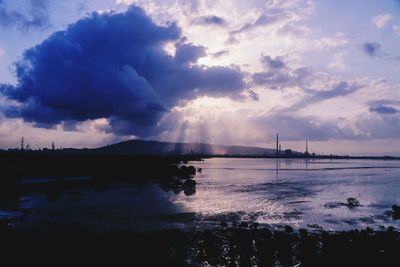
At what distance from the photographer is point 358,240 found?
71.9 feet

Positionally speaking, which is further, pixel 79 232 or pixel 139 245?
pixel 79 232

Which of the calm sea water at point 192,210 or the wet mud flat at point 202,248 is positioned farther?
the calm sea water at point 192,210

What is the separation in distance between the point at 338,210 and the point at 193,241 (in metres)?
20.7

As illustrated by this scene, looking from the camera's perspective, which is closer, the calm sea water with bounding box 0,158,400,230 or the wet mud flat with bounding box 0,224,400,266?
the wet mud flat with bounding box 0,224,400,266

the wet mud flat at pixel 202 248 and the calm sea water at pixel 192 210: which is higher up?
the wet mud flat at pixel 202 248

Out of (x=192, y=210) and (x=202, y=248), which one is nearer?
(x=202, y=248)

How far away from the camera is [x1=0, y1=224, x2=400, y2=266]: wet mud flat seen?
1877 centimetres

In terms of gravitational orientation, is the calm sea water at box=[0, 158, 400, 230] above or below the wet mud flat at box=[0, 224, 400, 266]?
below

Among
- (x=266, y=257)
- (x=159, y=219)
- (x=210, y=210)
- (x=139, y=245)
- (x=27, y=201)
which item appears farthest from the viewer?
(x=27, y=201)

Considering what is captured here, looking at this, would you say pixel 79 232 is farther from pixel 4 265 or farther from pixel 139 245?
pixel 4 265

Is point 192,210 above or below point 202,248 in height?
below

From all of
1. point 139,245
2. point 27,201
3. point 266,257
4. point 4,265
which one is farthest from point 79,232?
point 27,201

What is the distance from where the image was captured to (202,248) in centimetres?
2119

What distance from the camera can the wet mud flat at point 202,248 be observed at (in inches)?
739
